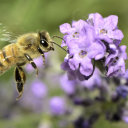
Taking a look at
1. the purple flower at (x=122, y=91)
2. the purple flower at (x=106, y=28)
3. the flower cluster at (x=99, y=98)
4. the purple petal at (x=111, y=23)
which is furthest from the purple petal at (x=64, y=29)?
the purple flower at (x=122, y=91)

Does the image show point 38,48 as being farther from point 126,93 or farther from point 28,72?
point 28,72

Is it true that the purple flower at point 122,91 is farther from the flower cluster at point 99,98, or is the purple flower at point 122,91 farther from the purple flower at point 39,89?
the purple flower at point 39,89

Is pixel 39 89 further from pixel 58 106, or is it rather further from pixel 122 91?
pixel 122 91

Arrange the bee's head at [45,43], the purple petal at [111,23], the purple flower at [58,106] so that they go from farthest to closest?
the purple flower at [58,106], the bee's head at [45,43], the purple petal at [111,23]

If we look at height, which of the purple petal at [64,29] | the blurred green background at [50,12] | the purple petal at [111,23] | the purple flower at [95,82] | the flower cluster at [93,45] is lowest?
the purple flower at [95,82]

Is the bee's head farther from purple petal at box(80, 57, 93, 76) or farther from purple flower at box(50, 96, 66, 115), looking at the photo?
purple flower at box(50, 96, 66, 115)

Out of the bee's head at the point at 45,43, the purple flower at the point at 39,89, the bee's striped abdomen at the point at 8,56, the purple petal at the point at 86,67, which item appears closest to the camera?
the purple petal at the point at 86,67

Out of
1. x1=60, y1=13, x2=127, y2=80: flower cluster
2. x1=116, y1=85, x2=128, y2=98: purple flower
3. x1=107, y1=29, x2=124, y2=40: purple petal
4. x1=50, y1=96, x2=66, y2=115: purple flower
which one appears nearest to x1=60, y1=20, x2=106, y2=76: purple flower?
x1=60, y1=13, x2=127, y2=80: flower cluster

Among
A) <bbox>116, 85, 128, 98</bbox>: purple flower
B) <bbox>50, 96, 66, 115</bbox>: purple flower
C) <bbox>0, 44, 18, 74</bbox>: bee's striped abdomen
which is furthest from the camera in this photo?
<bbox>50, 96, 66, 115</bbox>: purple flower
